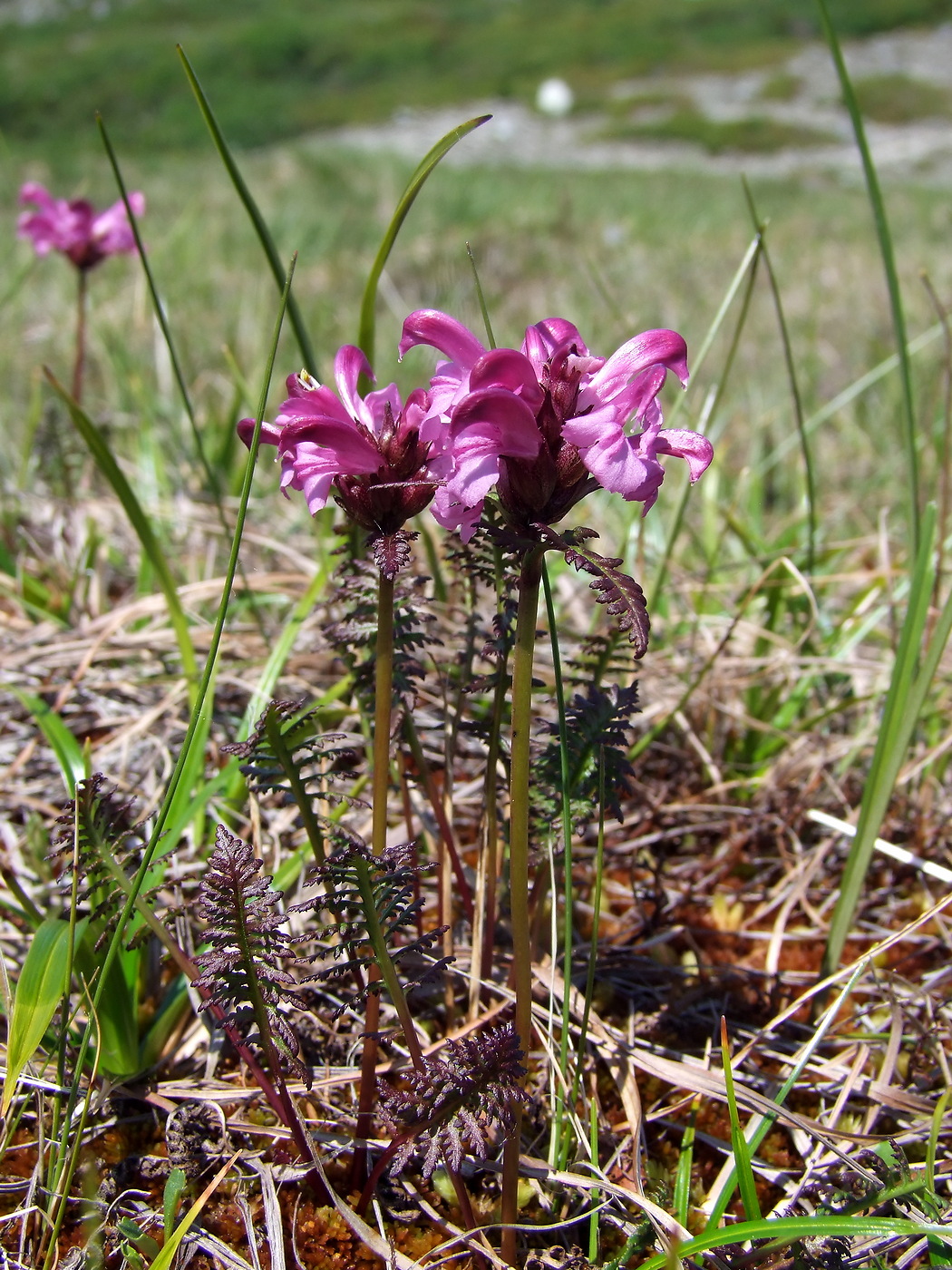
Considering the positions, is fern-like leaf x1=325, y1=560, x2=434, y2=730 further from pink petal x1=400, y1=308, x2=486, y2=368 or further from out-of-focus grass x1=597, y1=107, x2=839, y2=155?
out-of-focus grass x1=597, y1=107, x2=839, y2=155

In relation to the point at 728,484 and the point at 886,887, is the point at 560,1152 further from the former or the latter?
the point at 728,484

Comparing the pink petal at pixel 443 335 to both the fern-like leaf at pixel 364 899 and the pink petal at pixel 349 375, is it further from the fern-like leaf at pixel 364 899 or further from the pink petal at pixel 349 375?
the fern-like leaf at pixel 364 899

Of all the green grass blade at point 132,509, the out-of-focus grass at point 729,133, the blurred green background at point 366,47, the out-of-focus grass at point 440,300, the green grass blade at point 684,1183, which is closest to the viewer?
the green grass blade at point 684,1183

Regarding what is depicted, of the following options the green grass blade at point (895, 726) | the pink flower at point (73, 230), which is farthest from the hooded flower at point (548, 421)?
the pink flower at point (73, 230)

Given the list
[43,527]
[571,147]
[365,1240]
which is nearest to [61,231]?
[43,527]

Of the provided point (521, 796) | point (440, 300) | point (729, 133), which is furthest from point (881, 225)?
point (729, 133)

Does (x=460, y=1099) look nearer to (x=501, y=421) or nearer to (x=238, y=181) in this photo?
(x=501, y=421)

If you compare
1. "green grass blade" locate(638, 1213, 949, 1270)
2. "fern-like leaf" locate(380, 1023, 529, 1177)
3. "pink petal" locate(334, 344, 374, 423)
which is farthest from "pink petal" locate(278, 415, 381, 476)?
"green grass blade" locate(638, 1213, 949, 1270)
